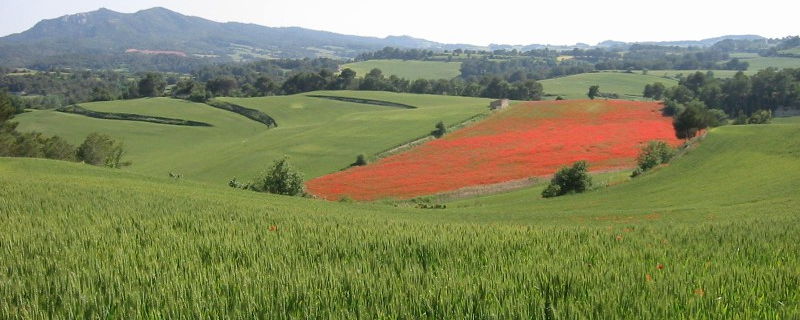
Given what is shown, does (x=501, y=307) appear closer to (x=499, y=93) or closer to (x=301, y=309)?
(x=301, y=309)

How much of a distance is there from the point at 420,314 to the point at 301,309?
4.63 feet

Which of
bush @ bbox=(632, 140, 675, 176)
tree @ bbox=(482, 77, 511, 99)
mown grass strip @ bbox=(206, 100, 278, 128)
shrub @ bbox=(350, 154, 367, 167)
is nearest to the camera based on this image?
bush @ bbox=(632, 140, 675, 176)

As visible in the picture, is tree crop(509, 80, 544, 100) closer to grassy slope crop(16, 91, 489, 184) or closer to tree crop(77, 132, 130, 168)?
grassy slope crop(16, 91, 489, 184)

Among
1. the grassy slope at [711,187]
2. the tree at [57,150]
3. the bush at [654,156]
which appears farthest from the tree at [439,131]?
the tree at [57,150]

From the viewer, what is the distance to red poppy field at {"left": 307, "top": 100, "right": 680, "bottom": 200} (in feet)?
207

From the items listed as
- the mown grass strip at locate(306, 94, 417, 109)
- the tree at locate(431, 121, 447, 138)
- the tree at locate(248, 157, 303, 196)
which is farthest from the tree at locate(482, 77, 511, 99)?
the tree at locate(248, 157, 303, 196)

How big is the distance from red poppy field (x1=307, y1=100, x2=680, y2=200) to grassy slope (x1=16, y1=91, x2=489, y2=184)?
42.0 feet

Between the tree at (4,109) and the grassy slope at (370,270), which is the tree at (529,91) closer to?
the tree at (4,109)

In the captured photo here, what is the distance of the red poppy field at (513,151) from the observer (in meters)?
63.0

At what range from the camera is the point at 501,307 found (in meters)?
6.56

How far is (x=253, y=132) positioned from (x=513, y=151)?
74257 mm

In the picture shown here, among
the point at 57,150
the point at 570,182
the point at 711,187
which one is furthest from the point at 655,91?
the point at 57,150

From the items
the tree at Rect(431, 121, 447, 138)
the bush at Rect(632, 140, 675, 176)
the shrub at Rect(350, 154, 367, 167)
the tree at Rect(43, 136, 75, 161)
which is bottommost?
the shrub at Rect(350, 154, 367, 167)

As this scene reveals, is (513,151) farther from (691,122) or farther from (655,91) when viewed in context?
(655,91)
